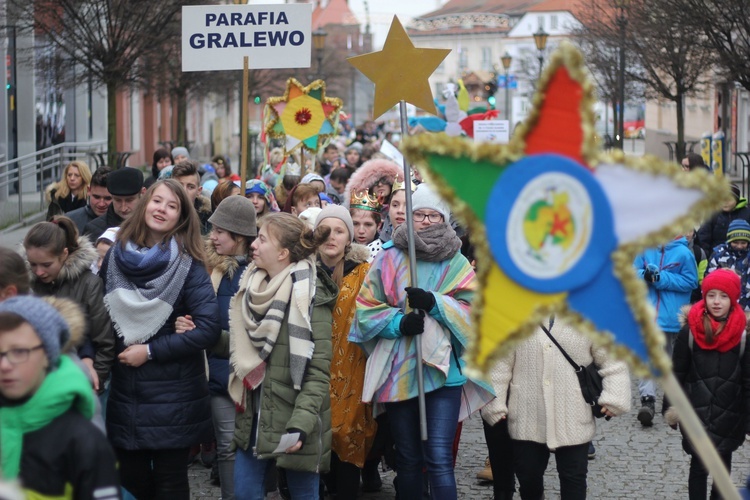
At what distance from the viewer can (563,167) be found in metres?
2.87

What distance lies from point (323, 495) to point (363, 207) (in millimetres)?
1844

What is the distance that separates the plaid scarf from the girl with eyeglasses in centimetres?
97

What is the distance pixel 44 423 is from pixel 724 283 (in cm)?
366

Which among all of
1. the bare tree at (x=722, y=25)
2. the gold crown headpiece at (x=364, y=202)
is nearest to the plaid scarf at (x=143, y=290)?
the gold crown headpiece at (x=364, y=202)

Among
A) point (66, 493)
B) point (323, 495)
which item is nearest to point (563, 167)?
point (66, 493)

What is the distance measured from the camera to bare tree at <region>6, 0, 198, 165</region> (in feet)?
60.0

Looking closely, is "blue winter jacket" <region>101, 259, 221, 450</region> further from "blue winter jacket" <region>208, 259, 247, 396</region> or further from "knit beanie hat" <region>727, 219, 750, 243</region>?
"knit beanie hat" <region>727, 219, 750, 243</region>

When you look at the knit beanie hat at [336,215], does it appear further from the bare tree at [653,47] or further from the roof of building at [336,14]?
the roof of building at [336,14]

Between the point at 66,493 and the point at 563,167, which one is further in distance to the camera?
the point at 66,493

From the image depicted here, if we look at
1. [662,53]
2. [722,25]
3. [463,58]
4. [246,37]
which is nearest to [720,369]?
[246,37]

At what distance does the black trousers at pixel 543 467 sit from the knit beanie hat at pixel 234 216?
175cm

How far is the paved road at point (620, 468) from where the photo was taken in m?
6.84

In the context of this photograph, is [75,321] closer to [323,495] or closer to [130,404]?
[130,404]

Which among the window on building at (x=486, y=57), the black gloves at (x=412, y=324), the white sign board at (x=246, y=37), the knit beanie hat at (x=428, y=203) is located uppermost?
the window on building at (x=486, y=57)
